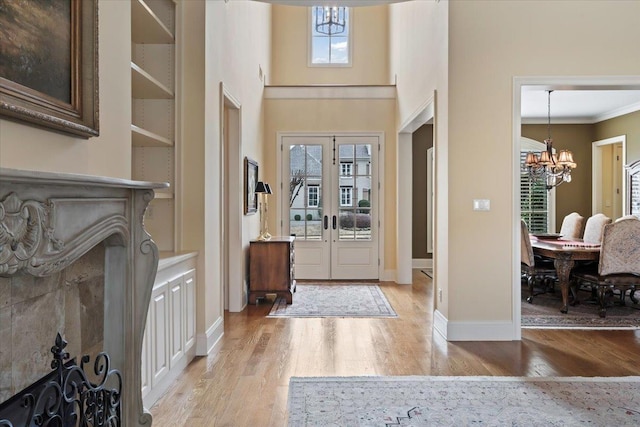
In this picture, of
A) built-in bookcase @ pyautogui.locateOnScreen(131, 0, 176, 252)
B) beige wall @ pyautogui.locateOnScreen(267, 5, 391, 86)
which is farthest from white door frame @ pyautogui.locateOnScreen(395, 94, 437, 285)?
built-in bookcase @ pyautogui.locateOnScreen(131, 0, 176, 252)

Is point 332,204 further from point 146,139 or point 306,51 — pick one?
point 146,139

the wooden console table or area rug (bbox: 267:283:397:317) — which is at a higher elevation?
the wooden console table

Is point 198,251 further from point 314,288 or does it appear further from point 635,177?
point 635,177

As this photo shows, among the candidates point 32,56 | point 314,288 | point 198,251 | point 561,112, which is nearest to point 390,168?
point 314,288

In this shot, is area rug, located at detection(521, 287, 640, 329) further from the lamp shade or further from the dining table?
the lamp shade

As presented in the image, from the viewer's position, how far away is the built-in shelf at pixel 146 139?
288cm

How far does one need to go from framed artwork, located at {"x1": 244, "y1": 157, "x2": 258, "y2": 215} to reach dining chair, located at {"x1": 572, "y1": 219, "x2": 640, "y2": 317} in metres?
3.90

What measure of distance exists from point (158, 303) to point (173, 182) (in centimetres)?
113

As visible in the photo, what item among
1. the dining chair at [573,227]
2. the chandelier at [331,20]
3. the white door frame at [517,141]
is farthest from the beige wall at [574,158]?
the white door frame at [517,141]

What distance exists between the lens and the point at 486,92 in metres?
3.91

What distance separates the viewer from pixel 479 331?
3.90m

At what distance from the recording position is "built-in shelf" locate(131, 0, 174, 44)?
2852mm

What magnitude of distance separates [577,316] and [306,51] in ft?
20.4

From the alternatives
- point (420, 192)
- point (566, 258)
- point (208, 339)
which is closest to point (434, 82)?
point (566, 258)
